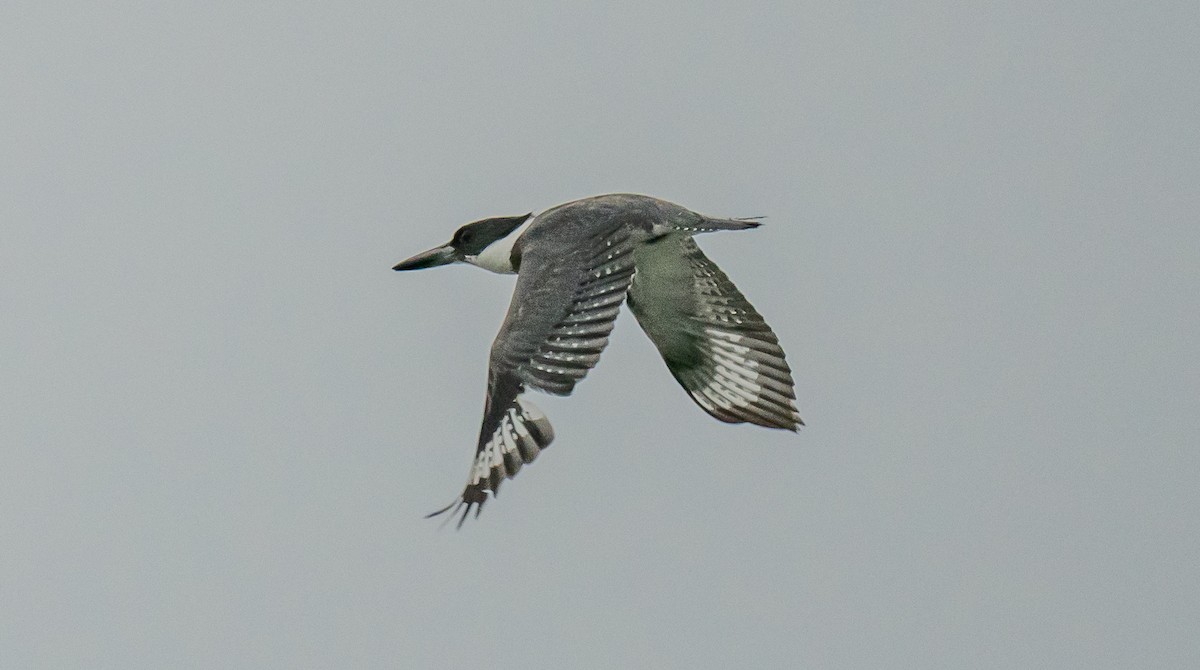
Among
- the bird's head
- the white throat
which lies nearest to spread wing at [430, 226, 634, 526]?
the white throat

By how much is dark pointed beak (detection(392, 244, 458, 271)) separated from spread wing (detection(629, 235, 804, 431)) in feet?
3.26

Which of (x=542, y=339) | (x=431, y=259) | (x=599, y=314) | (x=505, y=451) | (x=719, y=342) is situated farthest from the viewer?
(x=431, y=259)

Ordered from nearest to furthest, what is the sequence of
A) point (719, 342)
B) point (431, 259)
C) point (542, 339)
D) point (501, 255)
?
point (542, 339) → point (501, 255) → point (719, 342) → point (431, 259)

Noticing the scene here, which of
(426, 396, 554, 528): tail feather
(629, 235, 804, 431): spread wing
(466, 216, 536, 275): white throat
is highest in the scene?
(466, 216, 536, 275): white throat

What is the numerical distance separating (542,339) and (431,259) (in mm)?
2112

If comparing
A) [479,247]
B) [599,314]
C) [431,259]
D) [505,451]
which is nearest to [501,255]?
[479,247]

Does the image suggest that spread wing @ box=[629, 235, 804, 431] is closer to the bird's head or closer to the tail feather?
the bird's head

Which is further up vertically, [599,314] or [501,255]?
[501,255]

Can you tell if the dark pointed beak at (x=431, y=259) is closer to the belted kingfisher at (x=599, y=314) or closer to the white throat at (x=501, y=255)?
the belted kingfisher at (x=599, y=314)

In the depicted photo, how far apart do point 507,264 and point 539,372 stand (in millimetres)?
1753

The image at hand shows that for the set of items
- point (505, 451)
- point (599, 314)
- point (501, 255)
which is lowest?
point (505, 451)

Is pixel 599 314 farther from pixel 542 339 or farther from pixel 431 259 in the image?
pixel 431 259

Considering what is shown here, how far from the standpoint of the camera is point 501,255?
993cm

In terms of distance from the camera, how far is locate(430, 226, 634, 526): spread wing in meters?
7.99
